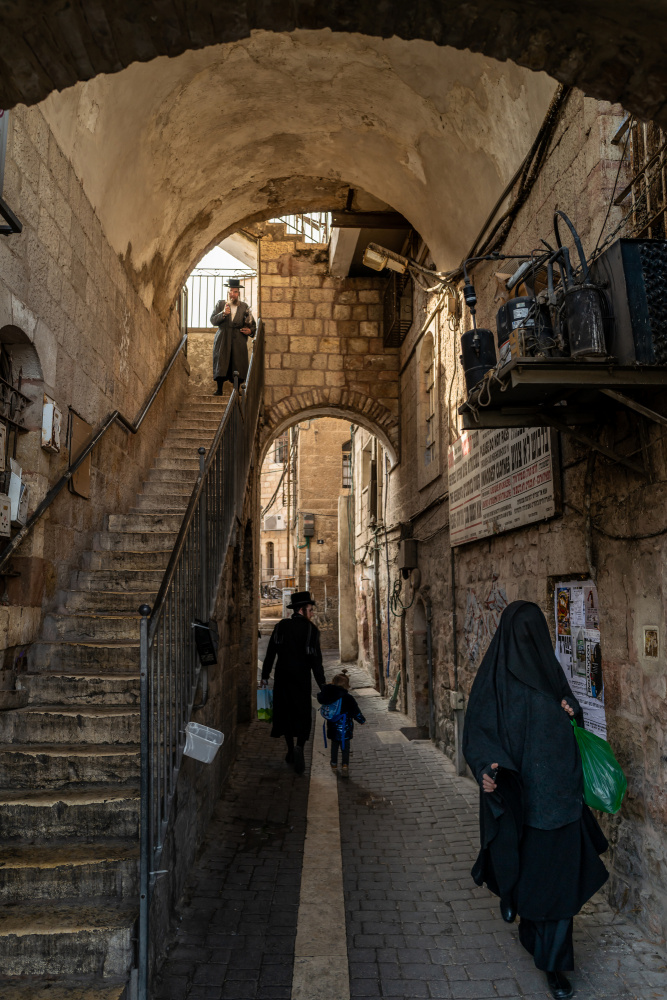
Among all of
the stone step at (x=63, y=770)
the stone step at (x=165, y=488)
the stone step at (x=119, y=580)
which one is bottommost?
the stone step at (x=63, y=770)

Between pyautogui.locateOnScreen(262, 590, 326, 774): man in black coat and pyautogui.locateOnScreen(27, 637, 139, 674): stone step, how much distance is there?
2573 millimetres

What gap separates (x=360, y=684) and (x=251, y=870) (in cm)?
975

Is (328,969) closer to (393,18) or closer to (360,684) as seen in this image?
(393,18)

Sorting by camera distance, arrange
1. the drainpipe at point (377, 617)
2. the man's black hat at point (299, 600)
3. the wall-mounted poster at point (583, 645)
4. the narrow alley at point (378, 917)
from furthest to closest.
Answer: the drainpipe at point (377, 617) < the man's black hat at point (299, 600) < the wall-mounted poster at point (583, 645) < the narrow alley at point (378, 917)

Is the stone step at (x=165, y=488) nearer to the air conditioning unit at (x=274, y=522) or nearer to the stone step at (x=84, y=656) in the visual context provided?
the stone step at (x=84, y=656)

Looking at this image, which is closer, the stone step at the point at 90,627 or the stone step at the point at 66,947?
the stone step at the point at 66,947

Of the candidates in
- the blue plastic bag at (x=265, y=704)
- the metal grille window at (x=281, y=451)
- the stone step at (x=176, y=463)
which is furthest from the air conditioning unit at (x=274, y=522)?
the stone step at (x=176, y=463)

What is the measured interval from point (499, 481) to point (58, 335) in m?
3.55

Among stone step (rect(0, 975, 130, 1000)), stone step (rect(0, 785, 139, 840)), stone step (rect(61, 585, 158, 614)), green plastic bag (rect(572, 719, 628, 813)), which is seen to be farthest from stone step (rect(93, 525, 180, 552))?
green plastic bag (rect(572, 719, 628, 813))

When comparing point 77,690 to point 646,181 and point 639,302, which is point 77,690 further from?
point 646,181

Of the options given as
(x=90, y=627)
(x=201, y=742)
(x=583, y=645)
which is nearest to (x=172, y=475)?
(x=90, y=627)

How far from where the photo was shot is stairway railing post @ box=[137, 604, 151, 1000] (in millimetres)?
2758

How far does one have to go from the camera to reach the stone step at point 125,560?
18.3ft

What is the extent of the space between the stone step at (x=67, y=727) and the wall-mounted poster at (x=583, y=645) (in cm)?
267
